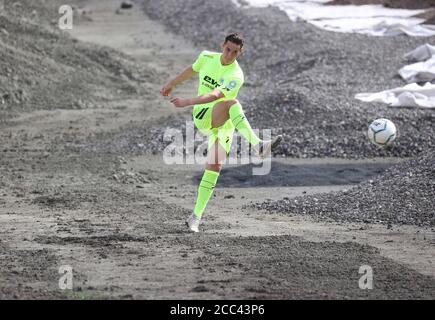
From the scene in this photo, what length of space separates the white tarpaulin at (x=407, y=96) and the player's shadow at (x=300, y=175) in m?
2.97

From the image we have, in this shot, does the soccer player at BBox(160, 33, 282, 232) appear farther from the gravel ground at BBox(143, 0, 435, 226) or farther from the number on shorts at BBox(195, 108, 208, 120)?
the gravel ground at BBox(143, 0, 435, 226)

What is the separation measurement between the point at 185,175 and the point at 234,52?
597 centimetres

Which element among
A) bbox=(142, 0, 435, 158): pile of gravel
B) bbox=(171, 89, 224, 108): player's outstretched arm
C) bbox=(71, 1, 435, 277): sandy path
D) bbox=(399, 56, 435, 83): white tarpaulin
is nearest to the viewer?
bbox=(171, 89, 224, 108): player's outstretched arm

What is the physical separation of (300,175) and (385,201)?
12.3 ft

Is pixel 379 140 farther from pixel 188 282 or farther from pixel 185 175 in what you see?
pixel 188 282

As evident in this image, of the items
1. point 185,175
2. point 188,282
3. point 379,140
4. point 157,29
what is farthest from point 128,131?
point 157,29

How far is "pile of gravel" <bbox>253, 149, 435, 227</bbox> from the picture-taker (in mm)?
14008

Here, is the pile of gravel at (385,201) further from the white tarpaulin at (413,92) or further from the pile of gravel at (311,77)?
the white tarpaulin at (413,92)

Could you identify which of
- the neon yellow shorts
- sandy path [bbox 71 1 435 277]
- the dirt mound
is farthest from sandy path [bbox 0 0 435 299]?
the dirt mound

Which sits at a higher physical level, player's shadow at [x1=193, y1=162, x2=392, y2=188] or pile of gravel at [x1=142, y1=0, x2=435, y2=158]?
pile of gravel at [x1=142, y1=0, x2=435, y2=158]

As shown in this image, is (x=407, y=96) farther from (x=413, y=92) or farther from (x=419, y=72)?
(x=419, y=72)

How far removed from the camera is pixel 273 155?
19547 millimetres

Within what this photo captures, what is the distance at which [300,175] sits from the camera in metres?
18.0

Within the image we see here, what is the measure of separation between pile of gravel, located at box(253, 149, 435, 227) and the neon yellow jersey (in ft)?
8.71
